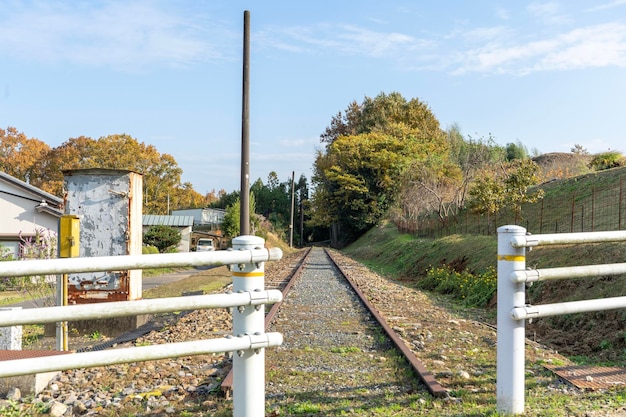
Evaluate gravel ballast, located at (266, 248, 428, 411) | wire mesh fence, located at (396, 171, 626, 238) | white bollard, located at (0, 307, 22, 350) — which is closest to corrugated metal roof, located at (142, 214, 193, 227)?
wire mesh fence, located at (396, 171, 626, 238)

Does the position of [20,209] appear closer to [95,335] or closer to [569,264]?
[95,335]

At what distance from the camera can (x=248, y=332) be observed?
9.75ft

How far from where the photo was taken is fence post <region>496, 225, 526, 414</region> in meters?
3.48

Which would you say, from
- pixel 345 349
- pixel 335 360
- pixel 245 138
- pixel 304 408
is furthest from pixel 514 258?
pixel 245 138

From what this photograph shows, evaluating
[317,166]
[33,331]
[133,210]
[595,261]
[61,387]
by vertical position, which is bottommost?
[33,331]

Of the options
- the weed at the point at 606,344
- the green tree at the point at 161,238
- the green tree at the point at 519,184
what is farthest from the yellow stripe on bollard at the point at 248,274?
the green tree at the point at 161,238

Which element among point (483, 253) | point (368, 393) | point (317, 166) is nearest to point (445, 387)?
point (368, 393)

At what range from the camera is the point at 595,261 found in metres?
9.41

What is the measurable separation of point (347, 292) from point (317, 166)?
165ft

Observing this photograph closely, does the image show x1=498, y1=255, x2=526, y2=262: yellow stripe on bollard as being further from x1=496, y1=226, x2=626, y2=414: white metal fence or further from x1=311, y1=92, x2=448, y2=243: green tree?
x1=311, y1=92, x2=448, y2=243: green tree

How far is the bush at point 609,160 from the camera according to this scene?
25.5m

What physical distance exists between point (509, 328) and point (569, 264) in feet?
24.7

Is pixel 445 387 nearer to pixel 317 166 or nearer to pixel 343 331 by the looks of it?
pixel 343 331

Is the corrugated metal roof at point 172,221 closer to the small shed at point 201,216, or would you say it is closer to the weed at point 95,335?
the small shed at point 201,216
